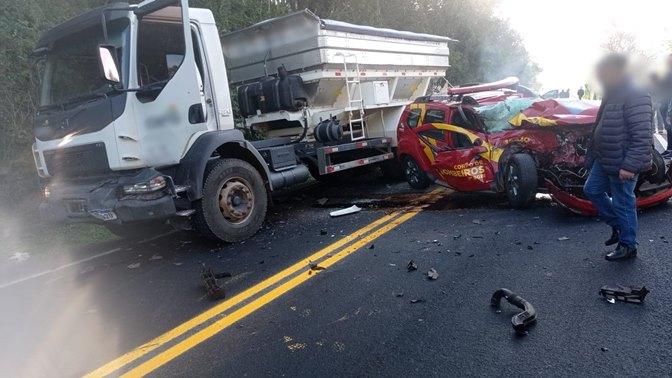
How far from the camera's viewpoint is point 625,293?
3307 millimetres

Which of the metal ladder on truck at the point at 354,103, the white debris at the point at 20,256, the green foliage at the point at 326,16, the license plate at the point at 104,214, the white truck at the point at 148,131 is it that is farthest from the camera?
the green foliage at the point at 326,16

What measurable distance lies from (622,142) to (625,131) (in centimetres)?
10

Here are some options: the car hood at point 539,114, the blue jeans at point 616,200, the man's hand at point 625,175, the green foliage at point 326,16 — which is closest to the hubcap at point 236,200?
the car hood at point 539,114

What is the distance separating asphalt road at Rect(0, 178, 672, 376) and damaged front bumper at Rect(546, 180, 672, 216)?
0.50 ft

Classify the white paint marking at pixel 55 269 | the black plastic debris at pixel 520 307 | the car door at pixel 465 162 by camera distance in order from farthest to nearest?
the car door at pixel 465 162 < the white paint marking at pixel 55 269 < the black plastic debris at pixel 520 307

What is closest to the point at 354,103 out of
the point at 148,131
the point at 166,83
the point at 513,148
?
the point at 513,148

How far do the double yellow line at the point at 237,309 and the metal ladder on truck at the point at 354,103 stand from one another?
306 cm

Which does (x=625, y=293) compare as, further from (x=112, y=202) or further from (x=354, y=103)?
(x=354, y=103)

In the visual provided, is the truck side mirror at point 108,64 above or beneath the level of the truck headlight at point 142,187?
above

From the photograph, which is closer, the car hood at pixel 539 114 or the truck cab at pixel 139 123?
the truck cab at pixel 139 123

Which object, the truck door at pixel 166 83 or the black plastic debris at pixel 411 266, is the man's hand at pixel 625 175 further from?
the truck door at pixel 166 83

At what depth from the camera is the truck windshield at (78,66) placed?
17.1 ft

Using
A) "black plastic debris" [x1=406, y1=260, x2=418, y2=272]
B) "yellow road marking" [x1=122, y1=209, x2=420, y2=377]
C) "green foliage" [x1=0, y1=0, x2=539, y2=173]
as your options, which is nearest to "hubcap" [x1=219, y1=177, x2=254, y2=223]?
"yellow road marking" [x1=122, y1=209, x2=420, y2=377]

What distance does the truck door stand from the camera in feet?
17.5
